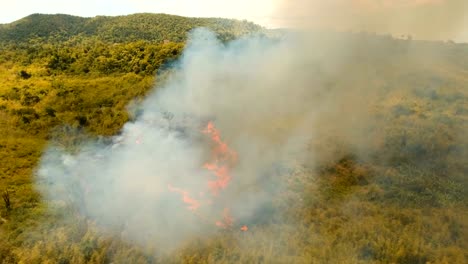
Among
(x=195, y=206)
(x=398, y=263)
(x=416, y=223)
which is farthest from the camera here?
(x=195, y=206)

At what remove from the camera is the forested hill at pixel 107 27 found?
206 feet

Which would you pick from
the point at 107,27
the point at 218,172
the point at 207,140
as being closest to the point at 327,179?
the point at 218,172

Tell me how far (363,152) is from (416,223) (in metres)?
5.27

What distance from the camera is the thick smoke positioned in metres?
14.0

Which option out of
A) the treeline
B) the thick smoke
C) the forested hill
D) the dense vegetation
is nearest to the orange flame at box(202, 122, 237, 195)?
the thick smoke

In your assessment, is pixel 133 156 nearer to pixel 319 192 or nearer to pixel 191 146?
pixel 191 146

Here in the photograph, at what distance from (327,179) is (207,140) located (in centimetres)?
663

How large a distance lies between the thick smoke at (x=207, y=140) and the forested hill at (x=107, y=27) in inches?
1245

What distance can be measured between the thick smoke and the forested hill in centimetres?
3163

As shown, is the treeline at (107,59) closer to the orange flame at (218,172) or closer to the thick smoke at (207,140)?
the thick smoke at (207,140)

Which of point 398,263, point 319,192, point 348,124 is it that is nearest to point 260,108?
point 348,124

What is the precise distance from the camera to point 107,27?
71812 mm

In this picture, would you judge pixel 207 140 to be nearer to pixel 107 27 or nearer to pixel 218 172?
pixel 218 172

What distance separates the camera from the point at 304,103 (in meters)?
23.4
